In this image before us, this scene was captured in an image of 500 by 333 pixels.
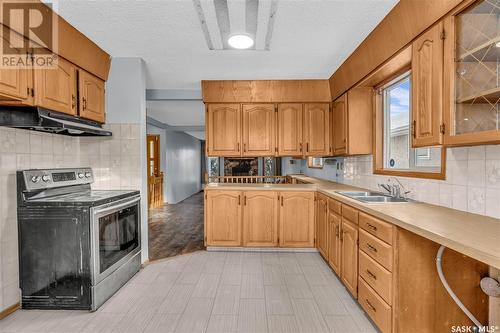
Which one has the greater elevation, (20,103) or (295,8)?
(295,8)

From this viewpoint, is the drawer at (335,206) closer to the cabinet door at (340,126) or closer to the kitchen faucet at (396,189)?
the kitchen faucet at (396,189)

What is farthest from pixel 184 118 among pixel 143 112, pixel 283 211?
pixel 283 211

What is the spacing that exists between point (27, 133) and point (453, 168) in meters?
3.54

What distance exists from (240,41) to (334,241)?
2251 millimetres

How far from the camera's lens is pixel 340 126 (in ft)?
11.2

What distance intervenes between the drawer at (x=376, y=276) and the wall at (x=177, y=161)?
5.75m

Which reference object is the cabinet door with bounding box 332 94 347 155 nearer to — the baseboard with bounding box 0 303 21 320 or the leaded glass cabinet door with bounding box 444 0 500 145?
the leaded glass cabinet door with bounding box 444 0 500 145

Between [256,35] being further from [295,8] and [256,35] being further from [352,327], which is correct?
[352,327]

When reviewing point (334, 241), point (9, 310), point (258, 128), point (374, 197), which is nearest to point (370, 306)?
point (334, 241)

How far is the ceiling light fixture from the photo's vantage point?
93.9 inches

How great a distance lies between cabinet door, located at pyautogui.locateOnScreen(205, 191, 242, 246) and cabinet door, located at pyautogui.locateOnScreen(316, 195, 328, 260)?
1.07m

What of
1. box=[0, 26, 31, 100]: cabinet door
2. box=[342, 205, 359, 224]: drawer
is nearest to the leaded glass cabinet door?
box=[342, 205, 359, 224]: drawer

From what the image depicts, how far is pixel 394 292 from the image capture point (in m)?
1.65

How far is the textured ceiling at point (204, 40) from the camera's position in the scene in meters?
2.04
